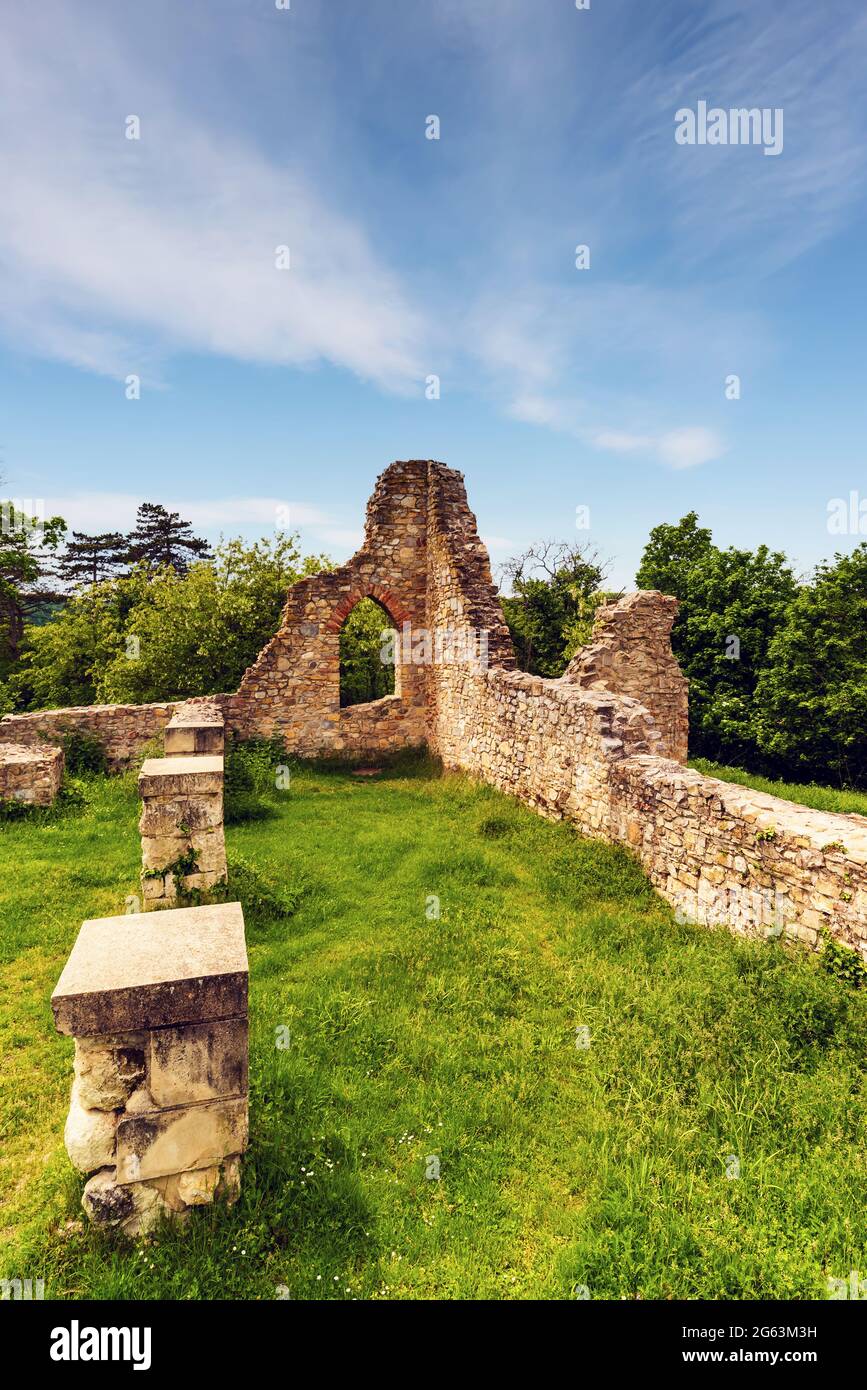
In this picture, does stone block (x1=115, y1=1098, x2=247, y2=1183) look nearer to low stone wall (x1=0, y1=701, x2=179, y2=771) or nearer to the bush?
the bush

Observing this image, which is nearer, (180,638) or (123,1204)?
(123,1204)

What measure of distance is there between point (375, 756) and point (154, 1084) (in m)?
11.0

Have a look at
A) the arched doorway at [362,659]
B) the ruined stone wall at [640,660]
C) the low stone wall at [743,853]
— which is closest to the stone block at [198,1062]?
the low stone wall at [743,853]

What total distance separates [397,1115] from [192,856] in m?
3.48

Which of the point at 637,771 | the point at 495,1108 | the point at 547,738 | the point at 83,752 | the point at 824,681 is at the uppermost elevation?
the point at 824,681

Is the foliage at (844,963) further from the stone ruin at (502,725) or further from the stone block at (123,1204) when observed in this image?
the stone block at (123,1204)

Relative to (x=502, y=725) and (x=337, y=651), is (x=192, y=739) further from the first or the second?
(x=337, y=651)

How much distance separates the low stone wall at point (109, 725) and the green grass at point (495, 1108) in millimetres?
5922

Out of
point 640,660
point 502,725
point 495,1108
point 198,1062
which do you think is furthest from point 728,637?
point 198,1062

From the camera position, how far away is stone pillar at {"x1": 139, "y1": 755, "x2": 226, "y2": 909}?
6211 mm

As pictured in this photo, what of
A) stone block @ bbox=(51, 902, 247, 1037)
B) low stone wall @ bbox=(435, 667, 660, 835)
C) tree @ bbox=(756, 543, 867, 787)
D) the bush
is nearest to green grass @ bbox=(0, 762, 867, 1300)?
stone block @ bbox=(51, 902, 247, 1037)

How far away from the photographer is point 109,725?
12.4 m
